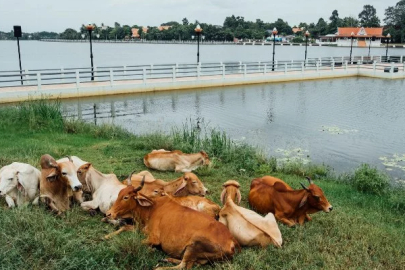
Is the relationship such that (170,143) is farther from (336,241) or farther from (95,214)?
(336,241)

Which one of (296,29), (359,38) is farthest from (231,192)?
(296,29)

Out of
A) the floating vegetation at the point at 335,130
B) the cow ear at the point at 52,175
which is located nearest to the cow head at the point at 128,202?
the cow ear at the point at 52,175

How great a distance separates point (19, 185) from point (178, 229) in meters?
2.49

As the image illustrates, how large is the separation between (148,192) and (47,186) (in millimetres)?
1329

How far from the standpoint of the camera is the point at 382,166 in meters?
10.7

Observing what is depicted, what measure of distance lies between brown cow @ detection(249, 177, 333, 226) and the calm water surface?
4.97 meters

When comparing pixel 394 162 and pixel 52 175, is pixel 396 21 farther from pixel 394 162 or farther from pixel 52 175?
pixel 52 175

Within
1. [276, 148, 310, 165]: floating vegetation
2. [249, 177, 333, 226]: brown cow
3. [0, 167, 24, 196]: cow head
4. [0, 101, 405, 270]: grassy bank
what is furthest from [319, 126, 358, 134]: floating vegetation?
[0, 167, 24, 196]: cow head

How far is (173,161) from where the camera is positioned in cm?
830

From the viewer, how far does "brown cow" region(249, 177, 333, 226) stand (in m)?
5.63

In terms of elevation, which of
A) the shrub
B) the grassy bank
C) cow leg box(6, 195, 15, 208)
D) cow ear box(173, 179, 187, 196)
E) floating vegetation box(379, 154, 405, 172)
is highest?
cow ear box(173, 179, 187, 196)

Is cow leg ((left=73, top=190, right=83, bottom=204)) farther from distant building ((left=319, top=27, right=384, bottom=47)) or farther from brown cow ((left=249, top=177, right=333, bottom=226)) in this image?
distant building ((left=319, top=27, right=384, bottom=47))

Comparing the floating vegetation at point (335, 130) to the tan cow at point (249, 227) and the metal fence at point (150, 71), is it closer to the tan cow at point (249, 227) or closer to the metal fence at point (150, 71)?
the tan cow at point (249, 227)

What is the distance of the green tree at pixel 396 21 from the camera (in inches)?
3826
